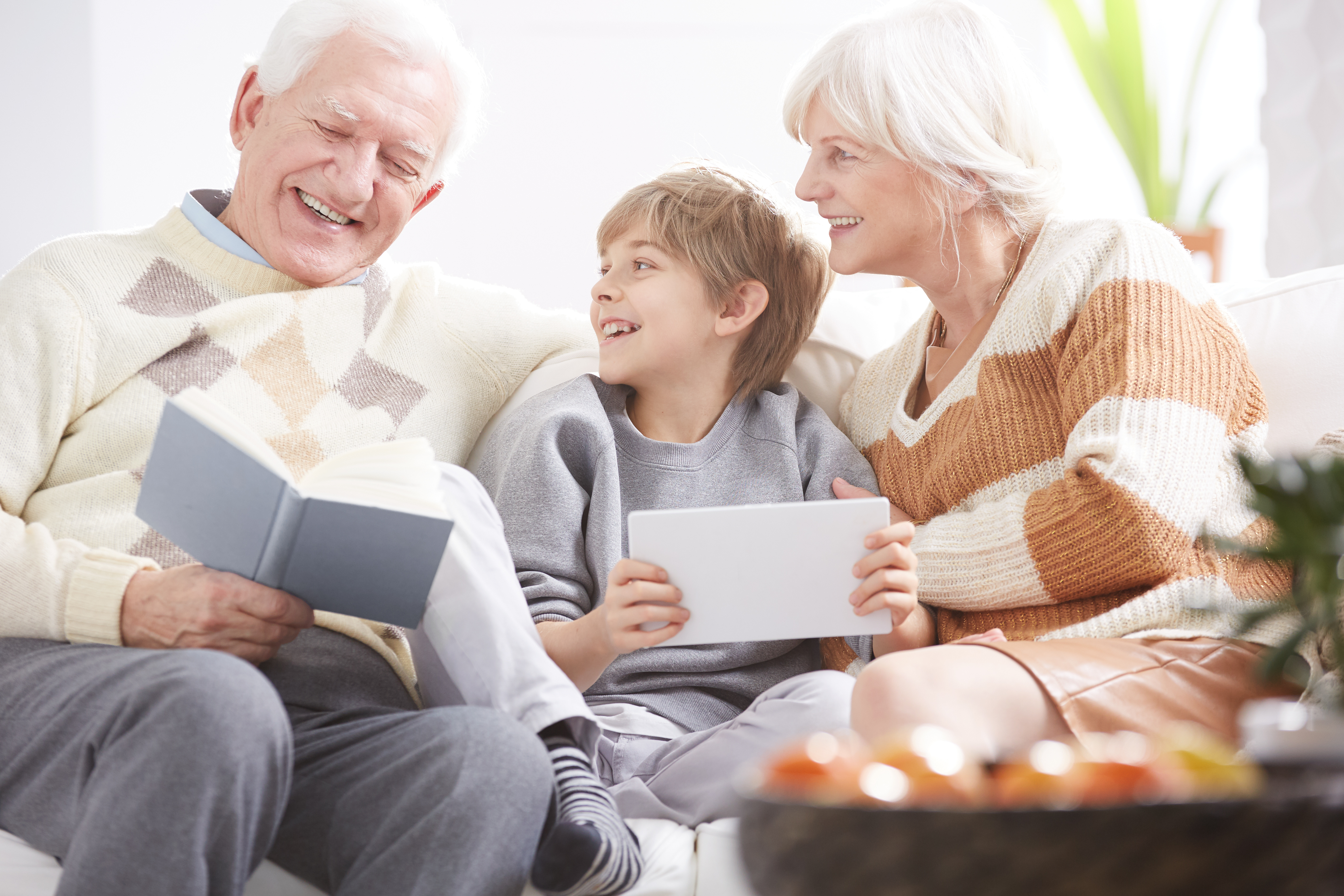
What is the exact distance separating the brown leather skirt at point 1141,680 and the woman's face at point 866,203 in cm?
68

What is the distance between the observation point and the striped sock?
0.97 meters

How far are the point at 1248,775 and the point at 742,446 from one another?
3.61 ft

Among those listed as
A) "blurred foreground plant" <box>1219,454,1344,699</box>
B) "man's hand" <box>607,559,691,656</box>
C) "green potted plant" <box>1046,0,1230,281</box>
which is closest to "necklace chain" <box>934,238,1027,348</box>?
"man's hand" <box>607,559,691,656</box>

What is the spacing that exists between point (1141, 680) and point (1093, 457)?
0.93 ft

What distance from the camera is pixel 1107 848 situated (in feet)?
1.74

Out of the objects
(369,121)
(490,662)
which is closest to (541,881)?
(490,662)

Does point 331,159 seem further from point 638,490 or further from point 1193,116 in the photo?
point 1193,116

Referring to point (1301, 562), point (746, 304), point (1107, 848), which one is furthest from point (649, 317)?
point (1107, 848)

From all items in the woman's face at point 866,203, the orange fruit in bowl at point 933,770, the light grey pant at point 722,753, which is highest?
the woman's face at point 866,203

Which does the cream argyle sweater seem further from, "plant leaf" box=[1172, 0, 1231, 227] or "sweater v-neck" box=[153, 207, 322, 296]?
"plant leaf" box=[1172, 0, 1231, 227]

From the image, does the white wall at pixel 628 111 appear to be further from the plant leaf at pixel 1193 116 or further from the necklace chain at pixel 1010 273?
the necklace chain at pixel 1010 273

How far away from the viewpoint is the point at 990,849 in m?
0.54

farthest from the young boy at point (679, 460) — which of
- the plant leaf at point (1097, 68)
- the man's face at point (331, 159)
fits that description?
the plant leaf at point (1097, 68)

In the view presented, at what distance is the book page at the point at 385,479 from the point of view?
1.02 m
